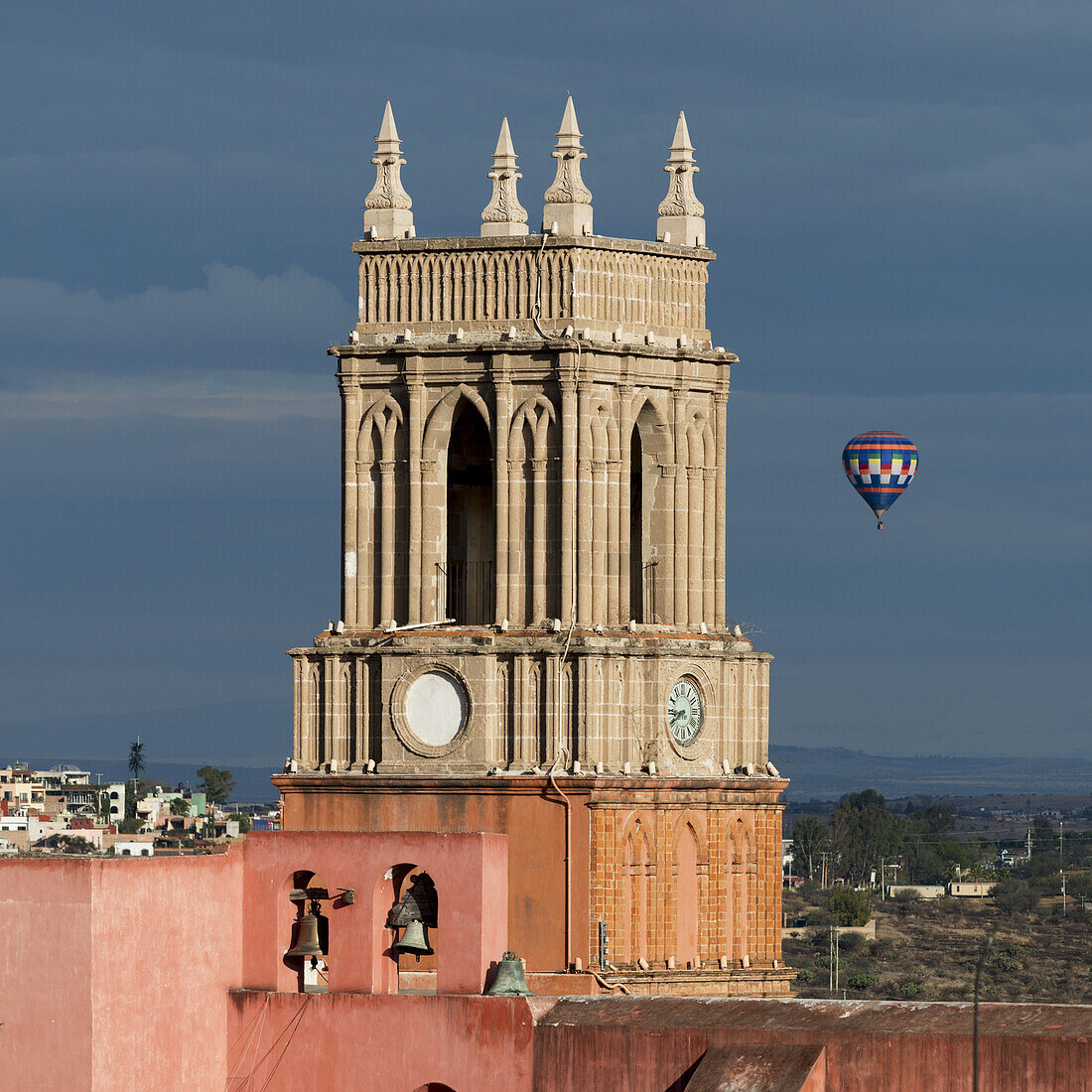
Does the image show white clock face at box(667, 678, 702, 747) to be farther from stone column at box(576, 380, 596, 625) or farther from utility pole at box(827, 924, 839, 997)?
utility pole at box(827, 924, 839, 997)

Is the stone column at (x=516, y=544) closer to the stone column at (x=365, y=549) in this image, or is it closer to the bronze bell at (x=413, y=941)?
the stone column at (x=365, y=549)

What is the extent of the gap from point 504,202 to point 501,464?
16.9 ft

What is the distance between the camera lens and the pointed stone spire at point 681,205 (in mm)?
68438

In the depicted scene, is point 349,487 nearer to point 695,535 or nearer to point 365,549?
point 365,549

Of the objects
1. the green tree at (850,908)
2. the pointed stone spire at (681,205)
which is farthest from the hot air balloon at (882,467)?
the green tree at (850,908)

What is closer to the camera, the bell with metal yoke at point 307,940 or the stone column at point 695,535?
the bell with metal yoke at point 307,940

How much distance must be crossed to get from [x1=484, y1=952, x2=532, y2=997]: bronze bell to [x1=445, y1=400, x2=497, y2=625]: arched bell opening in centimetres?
1332

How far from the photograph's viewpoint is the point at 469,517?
68.4m

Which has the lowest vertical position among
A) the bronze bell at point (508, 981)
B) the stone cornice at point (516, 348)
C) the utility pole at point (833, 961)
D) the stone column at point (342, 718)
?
the utility pole at point (833, 961)

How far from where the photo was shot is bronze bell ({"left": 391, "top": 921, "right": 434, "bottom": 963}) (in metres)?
55.8

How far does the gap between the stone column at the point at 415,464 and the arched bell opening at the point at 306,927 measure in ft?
34.3

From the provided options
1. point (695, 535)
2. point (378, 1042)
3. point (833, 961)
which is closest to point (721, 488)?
point (695, 535)

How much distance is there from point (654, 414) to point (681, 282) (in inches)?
103

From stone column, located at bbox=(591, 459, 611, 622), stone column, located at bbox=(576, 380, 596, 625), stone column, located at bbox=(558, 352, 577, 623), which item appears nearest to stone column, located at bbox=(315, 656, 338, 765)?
stone column, located at bbox=(558, 352, 577, 623)
